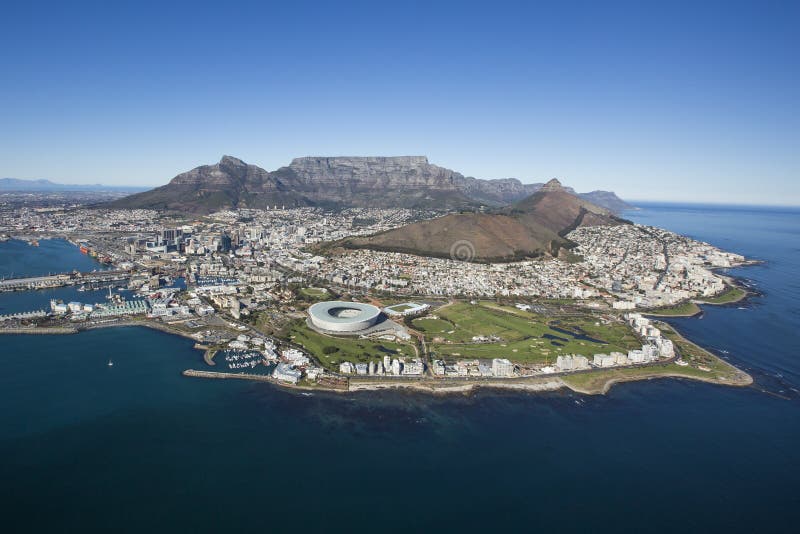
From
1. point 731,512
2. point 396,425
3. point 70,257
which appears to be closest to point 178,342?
point 396,425

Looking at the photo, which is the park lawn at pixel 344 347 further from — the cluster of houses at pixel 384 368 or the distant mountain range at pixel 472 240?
the distant mountain range at pixel 472 240

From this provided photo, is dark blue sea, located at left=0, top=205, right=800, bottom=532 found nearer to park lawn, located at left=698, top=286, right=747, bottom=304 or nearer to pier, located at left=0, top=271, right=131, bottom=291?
park lawn, located at left=698, top=286, right=747, bottom=304

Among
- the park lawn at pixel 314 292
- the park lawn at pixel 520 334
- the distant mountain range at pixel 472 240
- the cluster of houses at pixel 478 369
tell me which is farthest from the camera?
the distant mountain range at pixel 472 240

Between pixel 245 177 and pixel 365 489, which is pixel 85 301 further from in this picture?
pixel 245 177

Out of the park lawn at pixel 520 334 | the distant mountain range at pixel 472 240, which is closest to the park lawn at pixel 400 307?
the park lawn at pixel 520 334

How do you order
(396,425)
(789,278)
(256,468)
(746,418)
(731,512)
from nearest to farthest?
(731,512), (256,468), (396,425), (746,418), (789,278)
